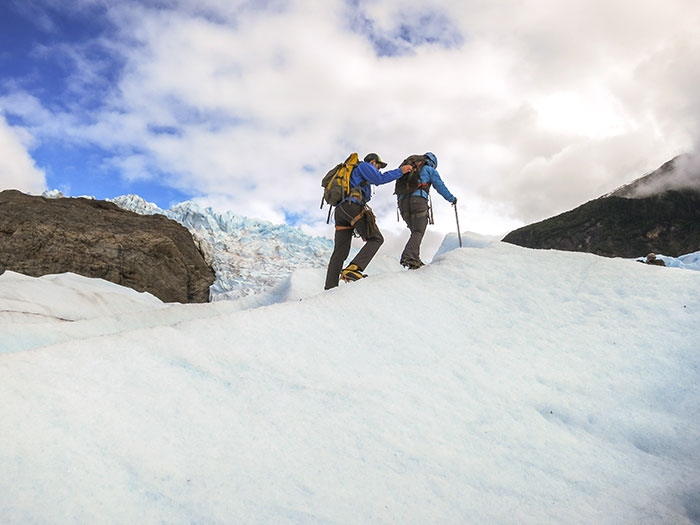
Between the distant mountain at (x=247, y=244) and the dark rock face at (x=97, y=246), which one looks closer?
the dark rock face at (x=97, y=246)

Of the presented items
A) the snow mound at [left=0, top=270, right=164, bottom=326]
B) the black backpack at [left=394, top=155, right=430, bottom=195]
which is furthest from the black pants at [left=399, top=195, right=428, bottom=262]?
the snow mound at [left=0, top=270, right=164, bottom=326]

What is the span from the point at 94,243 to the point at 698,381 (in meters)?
10.5

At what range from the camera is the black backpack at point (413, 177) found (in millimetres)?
5672

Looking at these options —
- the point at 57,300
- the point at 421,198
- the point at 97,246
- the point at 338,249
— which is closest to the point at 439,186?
the point at 421,198

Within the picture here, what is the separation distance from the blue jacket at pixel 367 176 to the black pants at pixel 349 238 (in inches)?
5.9

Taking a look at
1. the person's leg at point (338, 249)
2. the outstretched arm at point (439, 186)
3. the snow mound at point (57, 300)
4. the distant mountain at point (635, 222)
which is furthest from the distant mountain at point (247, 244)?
the distant mountain at point (635, 222)

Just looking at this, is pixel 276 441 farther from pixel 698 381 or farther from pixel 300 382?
pixel 698 381

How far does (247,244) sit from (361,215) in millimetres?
18579

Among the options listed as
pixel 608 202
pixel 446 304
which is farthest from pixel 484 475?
pixel 608 202

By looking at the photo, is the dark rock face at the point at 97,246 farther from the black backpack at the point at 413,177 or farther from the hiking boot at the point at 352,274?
the black backpack at the point at 413,177

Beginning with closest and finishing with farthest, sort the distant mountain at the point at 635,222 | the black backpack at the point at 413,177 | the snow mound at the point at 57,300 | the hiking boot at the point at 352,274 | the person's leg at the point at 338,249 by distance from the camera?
the snow mound at the point at 57,300
the hiking boot at the point at 352,274
the person's leg at the point at 338,249
the black backpack at the point at 413,177
the distant mountain at the point at 635,222

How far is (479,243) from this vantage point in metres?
7.02

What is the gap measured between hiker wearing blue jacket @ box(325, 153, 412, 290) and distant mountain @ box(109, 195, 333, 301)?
1252cm

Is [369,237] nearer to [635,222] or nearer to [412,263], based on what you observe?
[412,263]
